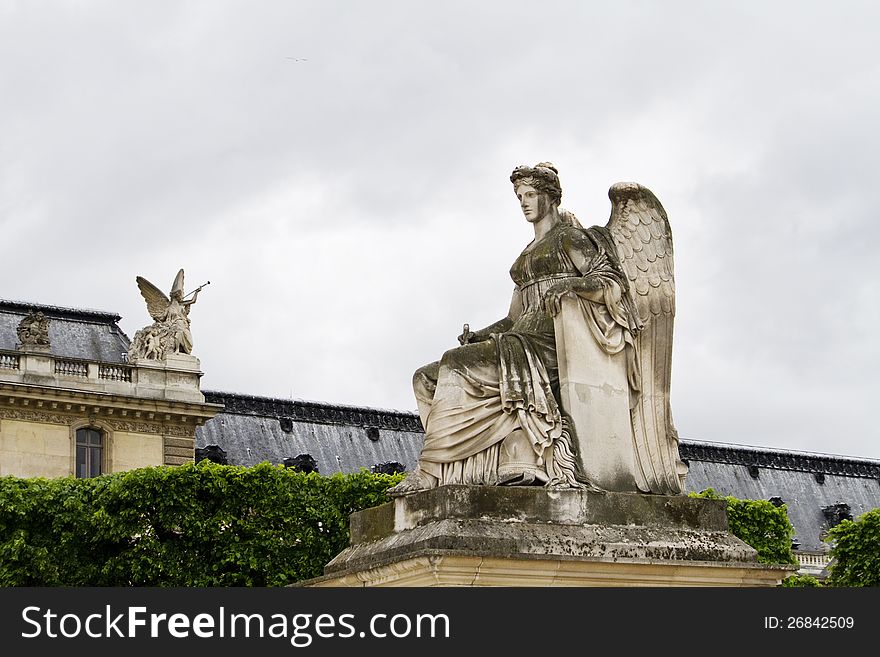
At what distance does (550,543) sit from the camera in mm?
13031

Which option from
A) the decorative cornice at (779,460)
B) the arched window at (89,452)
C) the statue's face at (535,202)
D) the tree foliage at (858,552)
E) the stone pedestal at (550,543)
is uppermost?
the decorative cornice at (779,460)

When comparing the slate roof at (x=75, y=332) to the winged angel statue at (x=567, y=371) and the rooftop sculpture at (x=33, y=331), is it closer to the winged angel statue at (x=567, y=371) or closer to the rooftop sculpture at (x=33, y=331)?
the rooftop sculpture at (x=33, y=331)

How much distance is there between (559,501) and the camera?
43.7 ft

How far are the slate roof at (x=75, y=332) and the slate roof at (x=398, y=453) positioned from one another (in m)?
3.59

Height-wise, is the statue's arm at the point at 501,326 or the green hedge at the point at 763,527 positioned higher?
the green hedge at the point at 763,527

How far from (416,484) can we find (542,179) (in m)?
2.64

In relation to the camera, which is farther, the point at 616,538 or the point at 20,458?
the point at 20,458

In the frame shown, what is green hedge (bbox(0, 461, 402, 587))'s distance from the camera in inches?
1324

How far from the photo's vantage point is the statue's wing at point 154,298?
56.5m

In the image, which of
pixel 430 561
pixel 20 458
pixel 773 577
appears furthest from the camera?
pixel 20 458

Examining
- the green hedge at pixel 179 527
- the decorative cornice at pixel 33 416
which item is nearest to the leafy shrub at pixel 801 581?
the green hedge at pixel 179 527
